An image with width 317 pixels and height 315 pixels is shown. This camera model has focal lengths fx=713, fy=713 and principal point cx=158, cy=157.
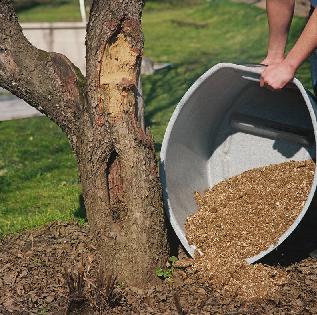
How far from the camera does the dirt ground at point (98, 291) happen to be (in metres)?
3.82

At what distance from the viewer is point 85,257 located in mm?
4379

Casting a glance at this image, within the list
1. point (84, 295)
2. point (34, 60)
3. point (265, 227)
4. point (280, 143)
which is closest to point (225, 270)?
point (265, 227)

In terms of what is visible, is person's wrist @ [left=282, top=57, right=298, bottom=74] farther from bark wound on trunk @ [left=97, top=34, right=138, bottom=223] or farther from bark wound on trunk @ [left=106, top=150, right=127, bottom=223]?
bark wound on trunk @ [left=106, top=150, right=127, bottom=223]

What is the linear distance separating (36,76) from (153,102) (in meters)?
5.96

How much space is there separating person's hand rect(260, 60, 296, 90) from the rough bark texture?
2.40 ft

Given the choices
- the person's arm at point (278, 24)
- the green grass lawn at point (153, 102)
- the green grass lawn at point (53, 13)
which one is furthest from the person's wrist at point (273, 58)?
the green grass lawn at point (53, 13)

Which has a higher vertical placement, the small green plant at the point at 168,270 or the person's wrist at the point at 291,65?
the person's wrist at the point at 291,65

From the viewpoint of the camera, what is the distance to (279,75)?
13.0ft

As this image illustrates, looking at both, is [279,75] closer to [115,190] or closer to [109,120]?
[109,120]

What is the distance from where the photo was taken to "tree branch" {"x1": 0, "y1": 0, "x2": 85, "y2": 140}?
416 cm

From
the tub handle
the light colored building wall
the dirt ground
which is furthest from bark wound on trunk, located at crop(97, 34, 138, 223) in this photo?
the light colored building wall

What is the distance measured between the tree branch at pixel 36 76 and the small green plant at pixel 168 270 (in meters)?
0.94

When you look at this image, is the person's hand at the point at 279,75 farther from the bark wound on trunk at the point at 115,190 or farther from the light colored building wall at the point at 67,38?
the light colored building wall at the point at 67,38

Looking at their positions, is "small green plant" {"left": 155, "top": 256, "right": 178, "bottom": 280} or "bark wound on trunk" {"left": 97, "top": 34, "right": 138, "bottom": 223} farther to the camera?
"small green plant" {"left": 155, "top": 256, "right": 178, "bottom": 280}
